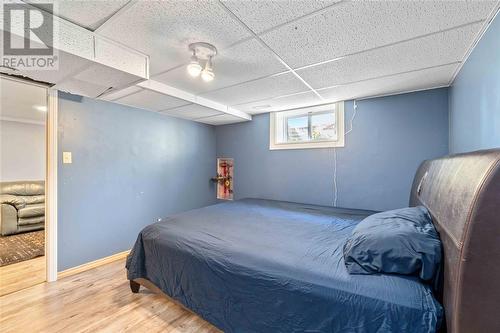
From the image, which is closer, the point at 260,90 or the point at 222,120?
the point at 260,90

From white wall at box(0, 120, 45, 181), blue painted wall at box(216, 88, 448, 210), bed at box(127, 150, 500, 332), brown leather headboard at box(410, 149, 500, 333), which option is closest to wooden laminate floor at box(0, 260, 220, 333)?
bed at box(127, 150, 500, 332)

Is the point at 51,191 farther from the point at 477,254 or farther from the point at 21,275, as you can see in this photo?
the point at 477,254

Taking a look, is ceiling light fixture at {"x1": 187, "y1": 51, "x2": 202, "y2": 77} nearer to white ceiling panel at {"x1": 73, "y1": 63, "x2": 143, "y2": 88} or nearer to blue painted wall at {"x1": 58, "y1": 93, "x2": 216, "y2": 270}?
white ceiling panel at {"x1": 73, "y1": 63, "x2": 143, "y2": 88}

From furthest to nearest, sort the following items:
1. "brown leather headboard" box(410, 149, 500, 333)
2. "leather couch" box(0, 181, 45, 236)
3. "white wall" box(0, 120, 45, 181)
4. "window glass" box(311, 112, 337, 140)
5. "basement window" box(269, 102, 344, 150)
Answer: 1. "white wall" box(0, 120, 45, 181)
2. "leather couch" box(0, 181, 45, 236)
3. "window glass" box(311, 112, 337, 140)
4. "basement window" box(269, 102, 344, 150)
5. "brown leather headboard" box(410, 149, 500, 333)

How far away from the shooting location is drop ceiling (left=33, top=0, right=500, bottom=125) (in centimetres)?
122

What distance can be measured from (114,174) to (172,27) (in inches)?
87.2

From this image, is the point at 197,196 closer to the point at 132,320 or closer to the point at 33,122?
the point at 132,320

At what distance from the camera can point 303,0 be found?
3.81 feet

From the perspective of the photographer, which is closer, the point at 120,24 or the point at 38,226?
the point at 120,24

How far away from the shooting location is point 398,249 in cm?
108

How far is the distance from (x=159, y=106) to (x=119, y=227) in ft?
5.73

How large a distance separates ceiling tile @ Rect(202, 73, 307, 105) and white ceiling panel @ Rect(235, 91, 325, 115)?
0.53ft

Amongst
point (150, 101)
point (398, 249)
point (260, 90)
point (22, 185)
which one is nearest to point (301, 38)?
point (260, 90)

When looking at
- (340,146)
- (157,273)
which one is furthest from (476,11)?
(157,273)
